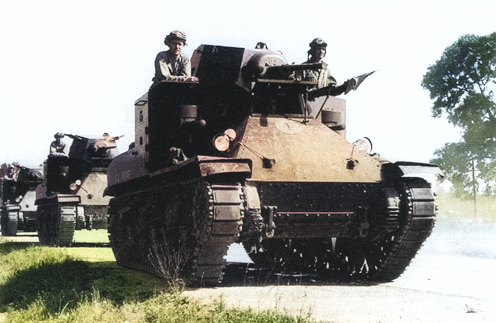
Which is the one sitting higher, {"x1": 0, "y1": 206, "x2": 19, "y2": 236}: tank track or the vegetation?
{"x1": 0, "y1": 206, "x2": 19, "y2": 236}: tank track

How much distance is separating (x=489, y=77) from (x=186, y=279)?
1739cm

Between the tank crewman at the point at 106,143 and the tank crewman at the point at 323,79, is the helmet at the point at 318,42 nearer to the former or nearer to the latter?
the tank crewman at the point at 323,79

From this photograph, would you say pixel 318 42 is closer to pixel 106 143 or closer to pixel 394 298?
pixel 394 298

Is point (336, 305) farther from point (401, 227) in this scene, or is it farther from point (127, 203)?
point (127, 203)

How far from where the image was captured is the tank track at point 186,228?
374 inches

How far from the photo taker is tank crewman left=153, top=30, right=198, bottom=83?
11797mm

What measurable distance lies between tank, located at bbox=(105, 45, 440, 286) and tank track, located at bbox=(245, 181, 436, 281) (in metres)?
0.02

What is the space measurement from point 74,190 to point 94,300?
13153 mm

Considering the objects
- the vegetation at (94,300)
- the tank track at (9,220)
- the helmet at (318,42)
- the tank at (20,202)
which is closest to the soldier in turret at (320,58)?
the helmet at (318,42)

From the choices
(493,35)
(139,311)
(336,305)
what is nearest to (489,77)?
(493,35)

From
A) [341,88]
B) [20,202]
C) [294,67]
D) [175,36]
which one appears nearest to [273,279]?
[341,88]

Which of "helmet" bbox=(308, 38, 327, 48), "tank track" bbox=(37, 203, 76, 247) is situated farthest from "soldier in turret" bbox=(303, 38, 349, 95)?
"tank track" bbox=(37, 203, 76, 247)

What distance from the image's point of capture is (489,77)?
2441cm

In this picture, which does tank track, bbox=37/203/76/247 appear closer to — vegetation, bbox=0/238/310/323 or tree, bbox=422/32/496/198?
vegetation, bbox=0/238/310/323
